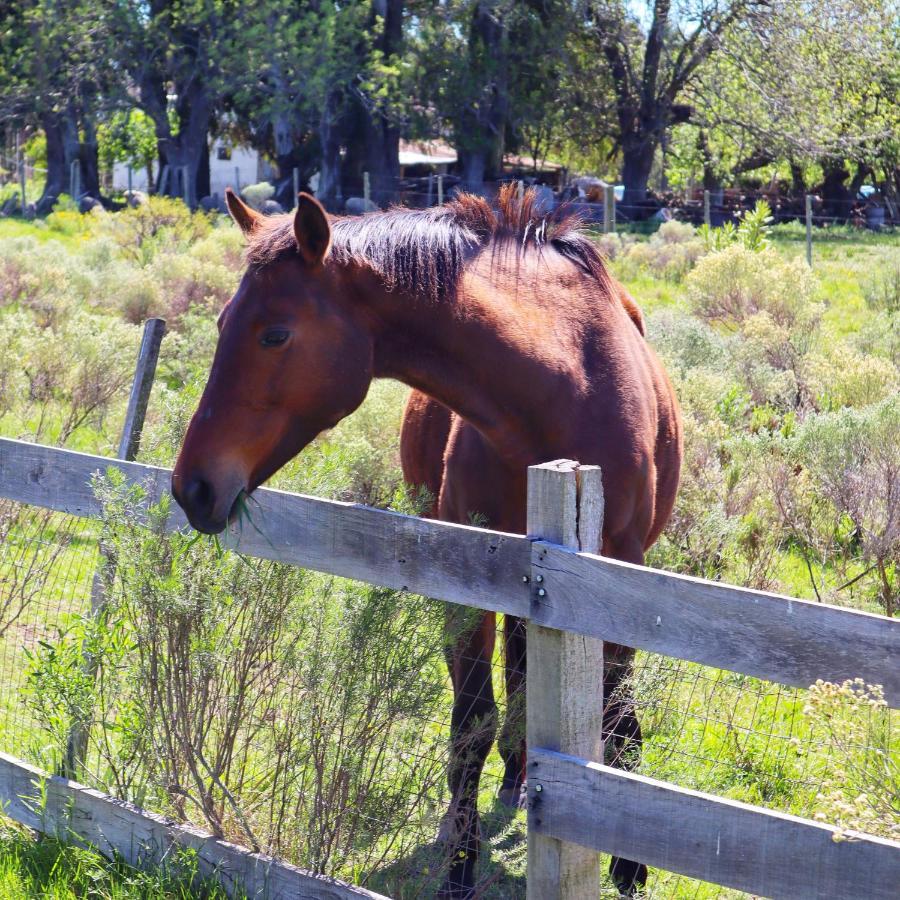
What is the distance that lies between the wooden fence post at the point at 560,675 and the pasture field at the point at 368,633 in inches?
21.3

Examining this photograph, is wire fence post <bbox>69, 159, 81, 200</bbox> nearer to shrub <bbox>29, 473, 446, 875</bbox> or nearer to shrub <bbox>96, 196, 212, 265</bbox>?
shrub <bbox>96, 196, 212, 265</bbox>

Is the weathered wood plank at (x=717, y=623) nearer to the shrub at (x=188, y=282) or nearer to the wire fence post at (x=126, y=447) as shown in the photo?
the wire fence post at (x=126, y=447)

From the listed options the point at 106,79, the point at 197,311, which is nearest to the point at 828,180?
the point at 106,79

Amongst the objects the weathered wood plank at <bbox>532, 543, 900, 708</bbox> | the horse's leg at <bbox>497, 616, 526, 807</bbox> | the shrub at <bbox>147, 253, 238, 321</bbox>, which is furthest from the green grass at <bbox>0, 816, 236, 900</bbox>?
the shrub at <bbox>147, 253, 238, 321</bbox>

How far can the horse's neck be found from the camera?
347cm

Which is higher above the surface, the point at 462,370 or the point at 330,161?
the point at 330,161

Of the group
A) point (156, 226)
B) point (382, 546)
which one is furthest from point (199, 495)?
point (156, 226)

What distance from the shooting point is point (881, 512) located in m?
6.34

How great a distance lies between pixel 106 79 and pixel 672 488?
120ft

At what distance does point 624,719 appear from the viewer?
389cm

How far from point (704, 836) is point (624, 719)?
1.59 m

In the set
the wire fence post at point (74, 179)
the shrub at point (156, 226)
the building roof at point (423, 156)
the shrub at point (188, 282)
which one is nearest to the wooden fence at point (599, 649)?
the shrub at point (188, 282)

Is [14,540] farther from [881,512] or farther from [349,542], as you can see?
[881,512]

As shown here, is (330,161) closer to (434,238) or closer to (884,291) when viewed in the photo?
(884,291)
